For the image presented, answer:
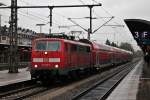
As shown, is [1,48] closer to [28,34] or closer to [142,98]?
[142,98]

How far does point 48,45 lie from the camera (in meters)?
25.0

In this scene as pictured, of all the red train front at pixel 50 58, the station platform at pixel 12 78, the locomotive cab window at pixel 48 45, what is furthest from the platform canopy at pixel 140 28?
the station platform at pixel 12 78

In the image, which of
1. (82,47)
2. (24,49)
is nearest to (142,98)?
(82,47)

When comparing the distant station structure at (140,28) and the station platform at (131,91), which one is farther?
the distant station structure at (140,28)

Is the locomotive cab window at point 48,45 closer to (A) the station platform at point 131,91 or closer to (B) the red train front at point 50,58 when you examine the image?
(B) the red train front at point 50,58

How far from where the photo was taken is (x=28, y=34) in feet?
431

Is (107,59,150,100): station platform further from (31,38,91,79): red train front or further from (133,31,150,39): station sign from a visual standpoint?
(31,38,91,79): red train front

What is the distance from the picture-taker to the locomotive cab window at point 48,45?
2483 centimetres

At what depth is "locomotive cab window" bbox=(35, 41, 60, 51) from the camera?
24.8 meters

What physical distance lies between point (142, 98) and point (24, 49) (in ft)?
147

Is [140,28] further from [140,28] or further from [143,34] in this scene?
[143,34]

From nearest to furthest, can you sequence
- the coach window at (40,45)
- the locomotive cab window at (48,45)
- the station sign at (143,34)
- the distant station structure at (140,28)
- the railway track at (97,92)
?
the railway track at (97,92) → the distant station structure at (140,28) → the locomotive cab window at (48,45) → the coach window at (40,45) → the station sign at (143,34)

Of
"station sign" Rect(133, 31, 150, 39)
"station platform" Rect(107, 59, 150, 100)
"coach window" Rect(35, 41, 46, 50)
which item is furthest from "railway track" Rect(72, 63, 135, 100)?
"coach window" Rect(35, 41, 46, 50)

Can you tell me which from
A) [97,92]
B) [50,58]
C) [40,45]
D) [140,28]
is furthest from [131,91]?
[40,45]
